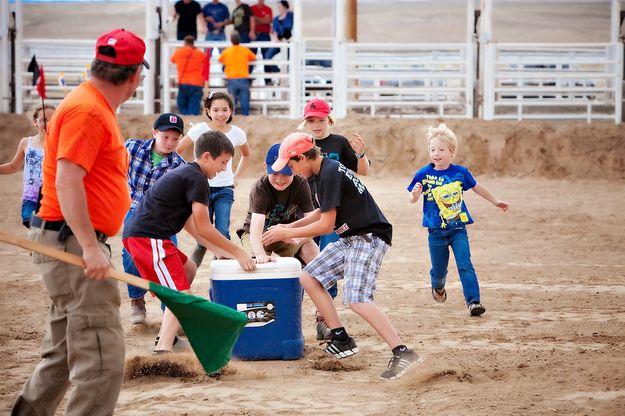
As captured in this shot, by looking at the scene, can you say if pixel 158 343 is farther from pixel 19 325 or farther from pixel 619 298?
pixel 619 298

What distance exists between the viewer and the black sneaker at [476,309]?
8.61m

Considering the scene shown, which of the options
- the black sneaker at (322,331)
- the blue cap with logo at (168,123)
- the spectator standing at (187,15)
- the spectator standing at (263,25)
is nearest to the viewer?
the black sneaker at (322,331)

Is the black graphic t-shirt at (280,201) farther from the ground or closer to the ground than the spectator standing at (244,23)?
closer to the ground

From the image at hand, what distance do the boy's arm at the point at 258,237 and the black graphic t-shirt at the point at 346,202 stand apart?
0.60 metres

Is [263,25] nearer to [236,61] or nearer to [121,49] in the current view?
[236,61]

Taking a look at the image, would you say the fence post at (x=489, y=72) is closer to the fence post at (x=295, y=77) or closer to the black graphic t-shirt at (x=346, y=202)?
the fence post at (x=295, y=77)

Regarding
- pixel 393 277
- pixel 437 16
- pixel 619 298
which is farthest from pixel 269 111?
pixel 437 16

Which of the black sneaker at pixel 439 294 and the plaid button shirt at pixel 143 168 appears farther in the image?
the black sneaker at pixel 439 294

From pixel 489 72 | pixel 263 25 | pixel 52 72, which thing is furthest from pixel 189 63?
pixel 489 72

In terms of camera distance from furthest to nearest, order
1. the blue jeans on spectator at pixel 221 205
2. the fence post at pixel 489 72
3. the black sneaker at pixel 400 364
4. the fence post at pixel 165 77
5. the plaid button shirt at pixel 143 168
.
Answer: the fence post at pixel 165 77, the fence post at pixel 489 72, the blue jeans on spectator at pixel 221 205, the plaid button shirt at pixel 143 168, the black sneaker at pixel 400 364

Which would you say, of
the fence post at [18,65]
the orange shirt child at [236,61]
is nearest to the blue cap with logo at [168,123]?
the orange shirt child at [236,61]

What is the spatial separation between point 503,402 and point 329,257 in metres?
1.70

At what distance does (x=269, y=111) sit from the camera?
20.2 meters

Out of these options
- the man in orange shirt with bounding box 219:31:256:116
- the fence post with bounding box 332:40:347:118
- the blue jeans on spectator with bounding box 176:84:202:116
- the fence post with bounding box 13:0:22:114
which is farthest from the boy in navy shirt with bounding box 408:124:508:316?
the fence post with bounding box 13:0:22:114
